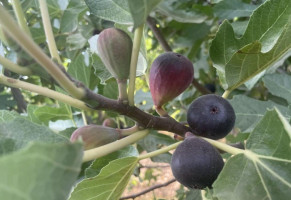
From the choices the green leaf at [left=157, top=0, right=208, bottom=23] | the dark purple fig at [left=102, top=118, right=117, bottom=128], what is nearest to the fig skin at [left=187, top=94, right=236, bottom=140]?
the dark purple fig at [left=102, top=118, right=117, bottom=128]

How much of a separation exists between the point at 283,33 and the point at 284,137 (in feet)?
0.87

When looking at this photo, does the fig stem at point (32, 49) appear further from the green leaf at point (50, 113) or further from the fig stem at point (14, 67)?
the green leaf at point (50, 113)

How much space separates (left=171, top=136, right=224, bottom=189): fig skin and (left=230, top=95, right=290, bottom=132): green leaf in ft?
1.33

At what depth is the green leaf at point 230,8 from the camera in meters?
1.36

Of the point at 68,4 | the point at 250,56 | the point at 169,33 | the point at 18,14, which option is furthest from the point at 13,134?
the point at 169,33

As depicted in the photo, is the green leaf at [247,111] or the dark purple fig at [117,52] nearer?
the dark purple fig at [117,52]

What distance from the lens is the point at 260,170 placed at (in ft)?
2.23

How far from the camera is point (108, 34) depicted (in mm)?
697

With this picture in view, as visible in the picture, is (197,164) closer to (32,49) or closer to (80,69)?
(32,49)

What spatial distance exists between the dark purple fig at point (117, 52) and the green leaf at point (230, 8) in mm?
753

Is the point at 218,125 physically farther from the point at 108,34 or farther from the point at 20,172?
the point at 20,172

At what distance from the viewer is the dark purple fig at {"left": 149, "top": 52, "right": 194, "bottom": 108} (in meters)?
0.76

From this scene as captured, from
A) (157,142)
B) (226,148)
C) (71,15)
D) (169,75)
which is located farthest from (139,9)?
(71,15)

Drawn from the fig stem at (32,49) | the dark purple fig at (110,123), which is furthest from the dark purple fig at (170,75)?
the dark purple fig at (110,123)
